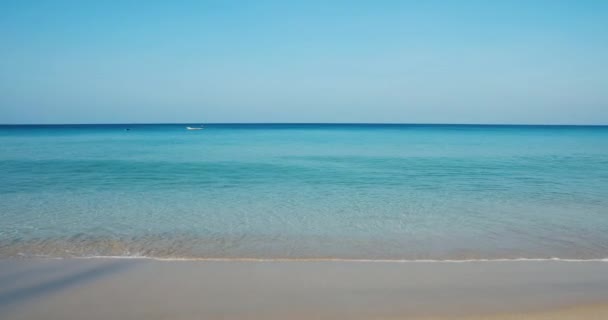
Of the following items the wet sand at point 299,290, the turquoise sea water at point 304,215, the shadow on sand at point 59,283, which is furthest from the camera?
the turquoise sea water at point 304,215

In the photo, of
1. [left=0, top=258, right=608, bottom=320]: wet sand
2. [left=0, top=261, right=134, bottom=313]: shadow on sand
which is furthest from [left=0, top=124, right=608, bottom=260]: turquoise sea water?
[left=0, top=261, right=134, bottom=313]: shadow on sand

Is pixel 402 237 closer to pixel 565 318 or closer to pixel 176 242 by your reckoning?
pixel 565 318

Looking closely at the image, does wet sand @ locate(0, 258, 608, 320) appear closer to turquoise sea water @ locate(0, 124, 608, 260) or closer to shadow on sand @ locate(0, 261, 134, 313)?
shadow on sand @ locate(0, 261, 134, 313)

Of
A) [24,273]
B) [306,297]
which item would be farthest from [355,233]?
[24,273]

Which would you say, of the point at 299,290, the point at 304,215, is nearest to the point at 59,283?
the point at 299,290

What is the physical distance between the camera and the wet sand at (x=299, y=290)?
193 inches

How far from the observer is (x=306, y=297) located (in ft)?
17.6

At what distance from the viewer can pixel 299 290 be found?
220 inches

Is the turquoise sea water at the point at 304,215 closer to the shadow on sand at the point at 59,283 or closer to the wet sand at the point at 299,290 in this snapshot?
the wet sand at the point at 299,290

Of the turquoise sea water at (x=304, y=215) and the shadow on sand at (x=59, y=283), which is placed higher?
the turquoise sea water at (x=304, y=215)

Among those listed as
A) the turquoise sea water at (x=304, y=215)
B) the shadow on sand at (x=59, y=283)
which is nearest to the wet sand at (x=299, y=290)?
the shadow on sand at (x=59, y=283)

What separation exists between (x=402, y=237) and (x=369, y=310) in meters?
3.55

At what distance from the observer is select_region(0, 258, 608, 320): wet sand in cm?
491

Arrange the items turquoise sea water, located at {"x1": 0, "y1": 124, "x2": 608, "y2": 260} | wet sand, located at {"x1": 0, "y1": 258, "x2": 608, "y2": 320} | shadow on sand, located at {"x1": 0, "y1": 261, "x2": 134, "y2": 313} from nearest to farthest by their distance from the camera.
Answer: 1. wet sand, located at {"x1": 0, "y1": 258, "x2": 608, "y2": 320}
2. shadow on sand, located at {"x1": 0, "y1": 261, "x2": 134, "y2": 313}
3. turquoise sea water, located at {"x1": 0, "y1": 124, "x2": 608, "y2": 260}
